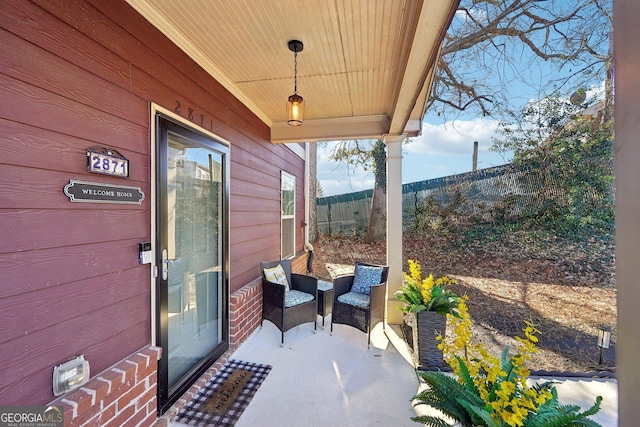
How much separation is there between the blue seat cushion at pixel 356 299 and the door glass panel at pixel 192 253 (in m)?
1.40

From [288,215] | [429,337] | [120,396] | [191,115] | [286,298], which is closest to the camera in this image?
[120,396]

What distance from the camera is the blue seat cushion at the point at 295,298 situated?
3247 millimetres

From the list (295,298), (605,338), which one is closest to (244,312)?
(295,298)

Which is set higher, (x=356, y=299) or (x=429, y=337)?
(x=356, y=299)

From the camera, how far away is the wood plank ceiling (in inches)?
73.3

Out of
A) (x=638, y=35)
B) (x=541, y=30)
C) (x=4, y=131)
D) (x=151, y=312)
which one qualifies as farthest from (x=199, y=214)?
(x=541, y=30)

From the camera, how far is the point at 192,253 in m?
2.48

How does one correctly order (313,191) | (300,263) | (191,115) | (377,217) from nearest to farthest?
(191,115), (300,263), (313,191), (377,217)

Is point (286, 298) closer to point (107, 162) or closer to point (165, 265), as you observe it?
point (165, 265)

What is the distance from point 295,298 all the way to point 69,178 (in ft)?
8.06

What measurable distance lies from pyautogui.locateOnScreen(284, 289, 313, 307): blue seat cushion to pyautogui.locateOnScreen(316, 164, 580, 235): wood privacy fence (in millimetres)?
5505

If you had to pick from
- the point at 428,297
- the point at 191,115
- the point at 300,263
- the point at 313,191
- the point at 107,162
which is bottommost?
the point at 300,263

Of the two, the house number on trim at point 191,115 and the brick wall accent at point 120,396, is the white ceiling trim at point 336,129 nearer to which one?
the house number on trim at point 191,115

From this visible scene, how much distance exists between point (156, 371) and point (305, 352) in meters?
1.49
